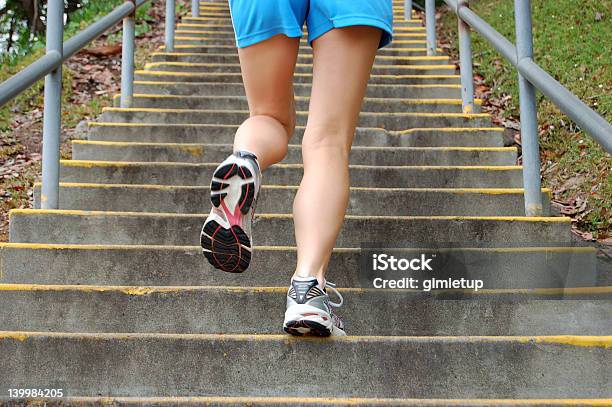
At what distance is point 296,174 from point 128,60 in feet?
5.52

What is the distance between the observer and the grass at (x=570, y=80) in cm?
432

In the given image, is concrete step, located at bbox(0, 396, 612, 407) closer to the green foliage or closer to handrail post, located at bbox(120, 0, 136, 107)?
handrail post, located at bbox(120, 0, 136, 107)

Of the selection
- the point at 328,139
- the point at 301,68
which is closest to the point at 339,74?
the point at 328,139

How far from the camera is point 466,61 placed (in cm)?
477

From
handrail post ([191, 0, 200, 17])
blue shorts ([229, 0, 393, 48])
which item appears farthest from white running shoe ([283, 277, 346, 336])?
handrail post ([191, 0, 200, 17])

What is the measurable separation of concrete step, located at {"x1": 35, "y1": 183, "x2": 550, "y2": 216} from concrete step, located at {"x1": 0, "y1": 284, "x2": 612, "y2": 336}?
1.03 metres

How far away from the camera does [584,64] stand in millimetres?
5969

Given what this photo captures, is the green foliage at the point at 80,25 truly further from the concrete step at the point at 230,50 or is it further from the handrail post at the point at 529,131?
the handrail post at the point at 529,131

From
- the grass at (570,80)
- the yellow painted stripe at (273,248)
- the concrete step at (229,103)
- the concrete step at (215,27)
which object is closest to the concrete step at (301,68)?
the grass at (570,80)

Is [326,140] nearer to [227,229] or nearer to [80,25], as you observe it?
[227,229]

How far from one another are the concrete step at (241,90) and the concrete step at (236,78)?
18cm

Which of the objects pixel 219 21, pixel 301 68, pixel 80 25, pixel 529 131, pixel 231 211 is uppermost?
pixel 80 25

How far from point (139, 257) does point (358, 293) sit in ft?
2.82

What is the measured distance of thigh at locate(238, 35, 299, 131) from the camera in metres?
2.24
